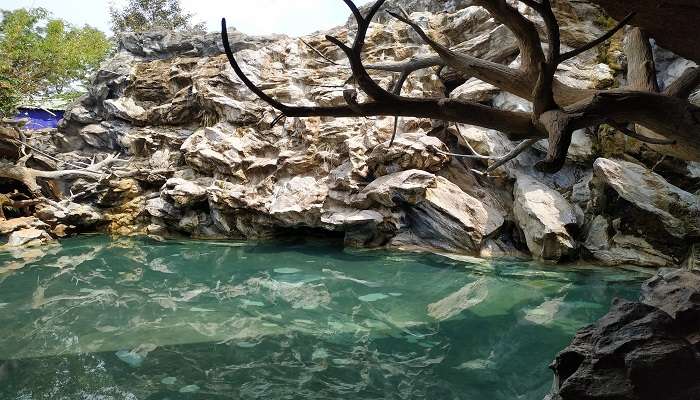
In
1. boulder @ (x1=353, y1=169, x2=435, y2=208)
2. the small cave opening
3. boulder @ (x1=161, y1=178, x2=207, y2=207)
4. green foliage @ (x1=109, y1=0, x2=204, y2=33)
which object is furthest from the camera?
green foliage @ (x1=109, y1=0, x2=204, y2=33)

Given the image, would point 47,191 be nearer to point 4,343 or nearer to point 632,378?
point 4,343

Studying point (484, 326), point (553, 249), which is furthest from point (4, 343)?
point (553, 249)

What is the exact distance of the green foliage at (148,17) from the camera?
1085 inches

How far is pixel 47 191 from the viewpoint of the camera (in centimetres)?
1480

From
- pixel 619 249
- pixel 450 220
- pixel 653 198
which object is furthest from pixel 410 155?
pixel 653 198

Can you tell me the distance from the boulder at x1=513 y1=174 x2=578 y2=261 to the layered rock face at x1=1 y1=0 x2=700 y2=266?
1.3 inches

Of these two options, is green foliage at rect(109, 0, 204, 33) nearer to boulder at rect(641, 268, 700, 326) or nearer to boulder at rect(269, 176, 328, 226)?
boulder at rect(269, 176, 328, 226)

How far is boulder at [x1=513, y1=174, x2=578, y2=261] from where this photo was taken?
8172 millimetres

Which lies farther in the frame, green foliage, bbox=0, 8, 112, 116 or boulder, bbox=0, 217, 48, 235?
green foliage, bbox=0, 8, 112, 116

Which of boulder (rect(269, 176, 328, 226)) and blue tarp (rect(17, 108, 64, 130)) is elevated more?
blue tarp (rect(17, 108, 64, 130))

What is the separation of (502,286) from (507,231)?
3.41m

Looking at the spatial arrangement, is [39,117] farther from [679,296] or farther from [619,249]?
[679,296]

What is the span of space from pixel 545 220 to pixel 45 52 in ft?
90.1

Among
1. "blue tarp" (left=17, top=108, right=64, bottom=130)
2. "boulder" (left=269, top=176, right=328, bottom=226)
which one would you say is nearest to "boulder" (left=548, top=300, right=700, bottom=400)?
"boulder" (left=269, top=176, right=328, bottom=226)
